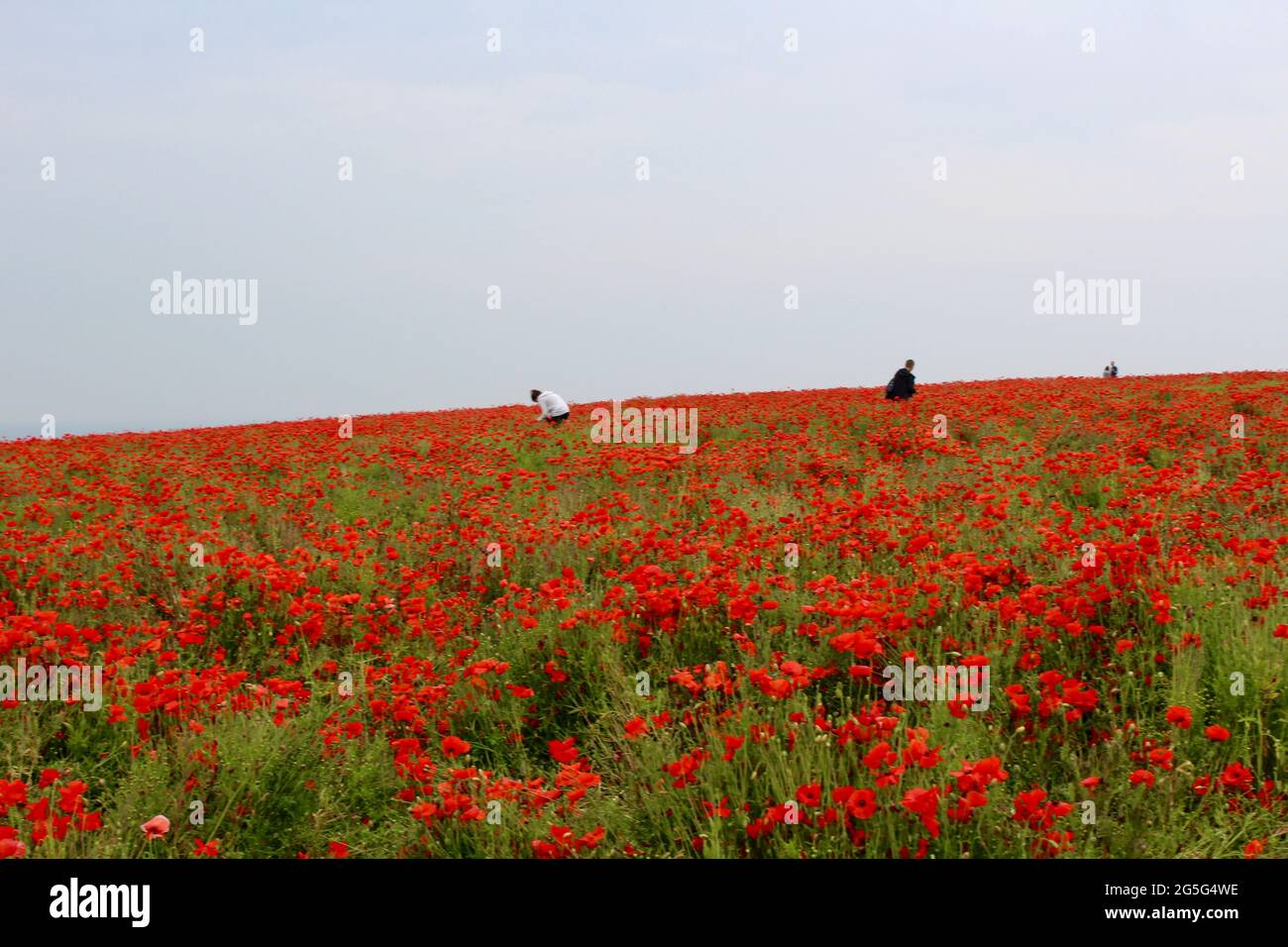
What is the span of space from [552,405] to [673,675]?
1254 centimetres

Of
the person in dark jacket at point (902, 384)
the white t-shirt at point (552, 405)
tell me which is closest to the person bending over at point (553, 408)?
the white t-shirt at point (552, 405)

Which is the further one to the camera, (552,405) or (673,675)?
(552,405)

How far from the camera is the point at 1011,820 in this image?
2898 millimetres

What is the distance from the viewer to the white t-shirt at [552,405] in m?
16.5

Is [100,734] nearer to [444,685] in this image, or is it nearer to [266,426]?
[444,685]

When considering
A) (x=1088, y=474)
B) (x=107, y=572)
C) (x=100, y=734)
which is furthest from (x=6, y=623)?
(x=1088, y=474)

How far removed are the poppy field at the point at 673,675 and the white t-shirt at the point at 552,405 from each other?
7.07 meters

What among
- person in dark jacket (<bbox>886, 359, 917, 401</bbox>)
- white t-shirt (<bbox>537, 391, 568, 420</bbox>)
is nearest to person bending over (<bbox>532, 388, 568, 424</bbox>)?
white t-shirt (<bbox>537, 391, 568, 420</bbox>)

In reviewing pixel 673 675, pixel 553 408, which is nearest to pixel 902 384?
pixel 553 408

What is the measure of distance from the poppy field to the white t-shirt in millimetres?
7072

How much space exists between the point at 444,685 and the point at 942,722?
2.47 meters

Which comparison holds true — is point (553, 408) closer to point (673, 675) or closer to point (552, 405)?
A: point (552, 405)

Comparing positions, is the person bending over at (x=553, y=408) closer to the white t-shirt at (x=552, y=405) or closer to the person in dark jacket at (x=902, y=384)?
the white t-shirt at (x=552, y=405)

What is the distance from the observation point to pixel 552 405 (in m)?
16.5
